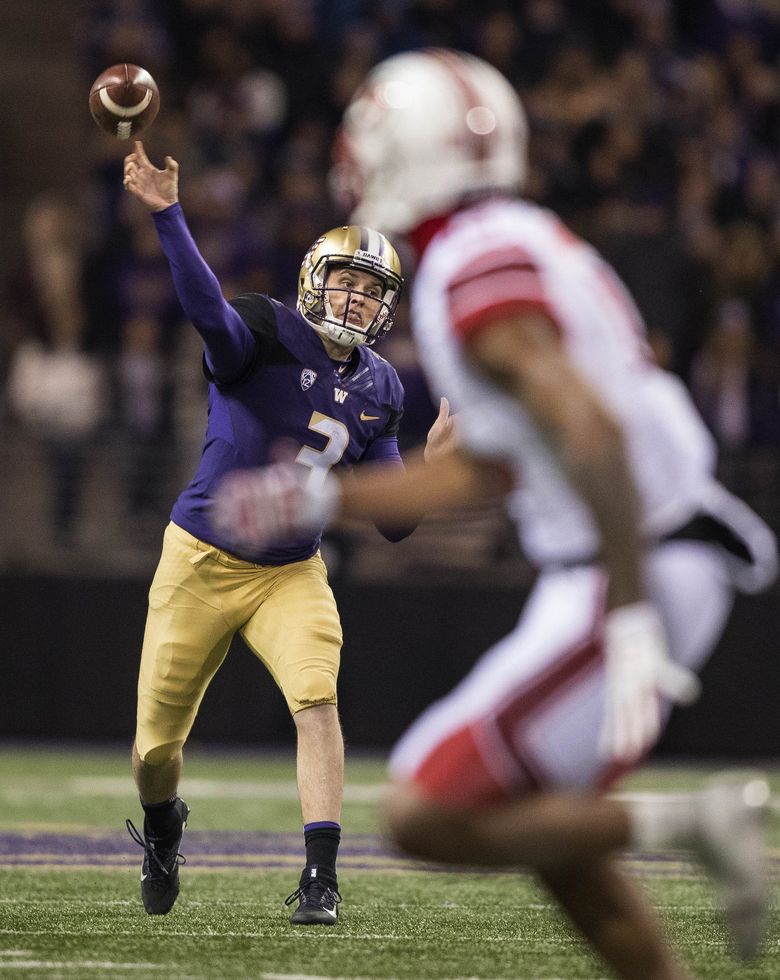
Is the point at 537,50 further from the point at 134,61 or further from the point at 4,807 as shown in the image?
the point at 4,807

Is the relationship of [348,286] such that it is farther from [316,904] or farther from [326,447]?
[316,904]

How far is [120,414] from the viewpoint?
34.0 ft

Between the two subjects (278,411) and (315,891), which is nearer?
(315,891)

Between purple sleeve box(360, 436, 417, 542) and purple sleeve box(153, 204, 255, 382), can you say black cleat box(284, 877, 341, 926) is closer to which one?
purple sleeve box(360, 436, 417, 542)

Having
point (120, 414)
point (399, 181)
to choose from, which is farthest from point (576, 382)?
point (120, 414)

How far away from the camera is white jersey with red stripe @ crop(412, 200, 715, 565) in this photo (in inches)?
115

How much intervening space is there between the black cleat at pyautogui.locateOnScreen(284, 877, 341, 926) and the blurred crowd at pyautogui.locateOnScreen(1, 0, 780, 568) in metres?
Result: 5.10

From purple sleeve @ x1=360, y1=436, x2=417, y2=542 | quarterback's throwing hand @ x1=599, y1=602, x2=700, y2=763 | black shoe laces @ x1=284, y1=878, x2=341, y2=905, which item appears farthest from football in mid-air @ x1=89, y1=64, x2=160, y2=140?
quarterback's throwing hand @ x1=599, y1=602, x2=700, y2=763

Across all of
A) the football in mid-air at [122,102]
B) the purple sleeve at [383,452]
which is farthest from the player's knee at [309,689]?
the football in mid-air at [122,102]

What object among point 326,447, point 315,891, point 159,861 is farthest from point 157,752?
point 326,447

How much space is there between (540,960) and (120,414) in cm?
651

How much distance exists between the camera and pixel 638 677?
2.73 meters

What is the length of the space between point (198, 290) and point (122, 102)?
2.54 ft

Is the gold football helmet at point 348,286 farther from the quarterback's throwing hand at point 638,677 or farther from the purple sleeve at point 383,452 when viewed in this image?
the quarterback's throwing hand at point 638,677
